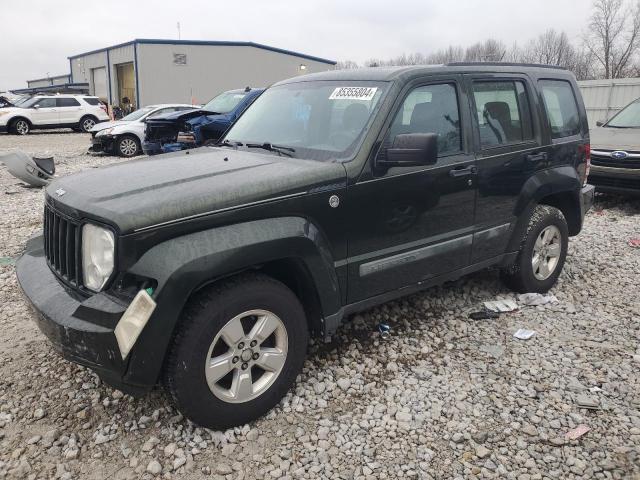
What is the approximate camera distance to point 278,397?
3.07m

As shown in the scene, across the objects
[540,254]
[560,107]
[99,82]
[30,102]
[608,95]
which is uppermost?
[99,82]

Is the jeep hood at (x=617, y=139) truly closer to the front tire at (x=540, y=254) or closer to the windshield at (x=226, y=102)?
the front tire at (x=540, y=254)

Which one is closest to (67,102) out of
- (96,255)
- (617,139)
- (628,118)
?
(628,118)

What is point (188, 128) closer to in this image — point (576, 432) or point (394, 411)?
point (394, 411)

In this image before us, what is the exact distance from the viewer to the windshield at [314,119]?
3.42m

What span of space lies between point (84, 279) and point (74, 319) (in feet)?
0.78

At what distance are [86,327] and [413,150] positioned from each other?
2001mm

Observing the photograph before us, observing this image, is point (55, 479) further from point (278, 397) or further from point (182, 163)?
point (182, 163)

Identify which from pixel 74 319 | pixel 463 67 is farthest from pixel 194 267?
pixel 463 67

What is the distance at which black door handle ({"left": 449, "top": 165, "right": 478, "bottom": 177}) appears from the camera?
3.74m

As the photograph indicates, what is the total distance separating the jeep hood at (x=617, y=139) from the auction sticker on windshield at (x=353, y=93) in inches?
226

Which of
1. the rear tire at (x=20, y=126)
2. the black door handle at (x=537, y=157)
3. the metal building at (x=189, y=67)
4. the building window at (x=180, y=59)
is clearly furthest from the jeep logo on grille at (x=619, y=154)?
the building window at (x=180, y=59)

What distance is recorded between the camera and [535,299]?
4660 mm

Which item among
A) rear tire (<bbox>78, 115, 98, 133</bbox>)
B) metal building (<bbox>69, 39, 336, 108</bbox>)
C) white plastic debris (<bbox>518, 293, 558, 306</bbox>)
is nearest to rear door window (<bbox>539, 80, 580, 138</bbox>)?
white plastic debris (<bbox>518, 293, 558, 306</bbox>)
